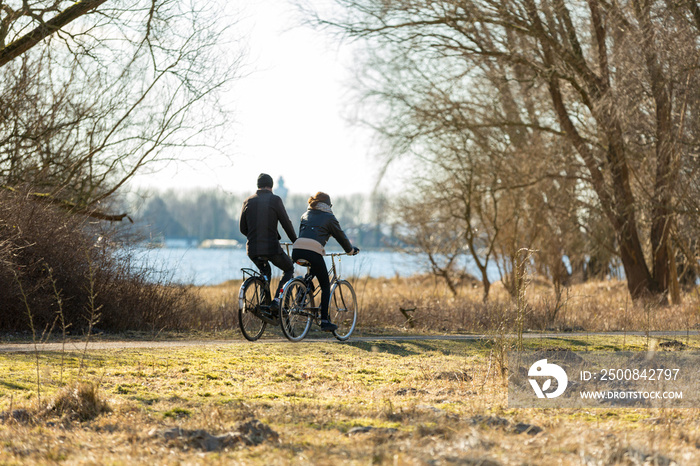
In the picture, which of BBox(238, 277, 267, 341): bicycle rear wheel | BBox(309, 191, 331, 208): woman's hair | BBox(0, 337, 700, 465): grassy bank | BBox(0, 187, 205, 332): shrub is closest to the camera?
BBox(0, 337, 700, 465): grassy bank

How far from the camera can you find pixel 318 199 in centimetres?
1005

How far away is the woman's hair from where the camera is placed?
10008 mm

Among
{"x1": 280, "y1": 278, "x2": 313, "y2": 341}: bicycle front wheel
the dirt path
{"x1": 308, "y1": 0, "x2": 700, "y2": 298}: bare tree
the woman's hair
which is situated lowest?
the dirt path

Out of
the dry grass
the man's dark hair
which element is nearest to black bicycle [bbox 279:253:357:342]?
the man's dark hair

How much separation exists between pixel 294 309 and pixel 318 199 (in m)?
1.49

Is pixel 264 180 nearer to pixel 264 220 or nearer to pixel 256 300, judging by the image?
pixel 264 220

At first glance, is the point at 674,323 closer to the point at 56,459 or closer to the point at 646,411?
the point at 646,411

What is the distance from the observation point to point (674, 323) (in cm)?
1424

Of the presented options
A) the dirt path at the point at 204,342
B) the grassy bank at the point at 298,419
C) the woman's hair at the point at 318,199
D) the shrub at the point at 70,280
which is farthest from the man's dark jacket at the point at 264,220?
the shrub at the point at 70,280

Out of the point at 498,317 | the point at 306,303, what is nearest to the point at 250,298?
the point at 306,303

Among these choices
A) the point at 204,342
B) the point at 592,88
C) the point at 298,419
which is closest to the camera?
the point at 298,419

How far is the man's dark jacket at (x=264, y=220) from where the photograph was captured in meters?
9.88

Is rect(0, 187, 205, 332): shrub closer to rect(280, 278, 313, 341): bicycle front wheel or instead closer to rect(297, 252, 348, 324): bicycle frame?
rect(280, 278, 313, 341): bicycle front wheel

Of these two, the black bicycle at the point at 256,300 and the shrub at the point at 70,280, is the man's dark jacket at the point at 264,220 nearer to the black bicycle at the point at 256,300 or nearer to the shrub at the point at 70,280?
the black bicycle at the point at 256,300
